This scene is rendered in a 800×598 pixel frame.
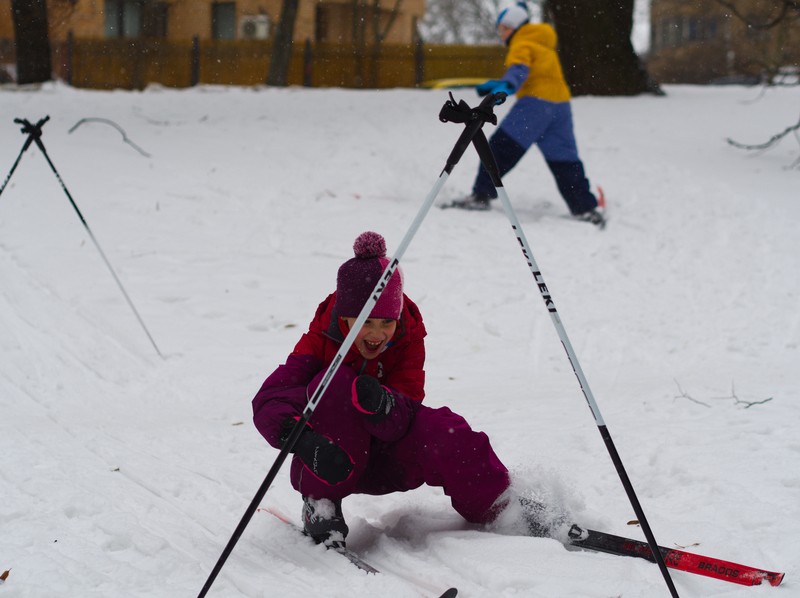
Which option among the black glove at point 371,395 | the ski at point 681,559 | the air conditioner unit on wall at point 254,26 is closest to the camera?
the ski at point 681,559

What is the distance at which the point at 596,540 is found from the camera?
322 centimetres

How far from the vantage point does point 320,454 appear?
3.04 m

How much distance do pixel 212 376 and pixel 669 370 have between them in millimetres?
2788

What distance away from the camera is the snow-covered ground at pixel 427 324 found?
314 cm

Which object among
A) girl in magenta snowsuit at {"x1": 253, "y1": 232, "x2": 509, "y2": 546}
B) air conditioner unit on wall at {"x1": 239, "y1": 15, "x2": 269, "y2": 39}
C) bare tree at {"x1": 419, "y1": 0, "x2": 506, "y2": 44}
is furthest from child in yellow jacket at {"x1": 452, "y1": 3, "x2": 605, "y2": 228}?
bare tree at {"x1": 419, "y1": 0, "x2": 506, "y2": 44}

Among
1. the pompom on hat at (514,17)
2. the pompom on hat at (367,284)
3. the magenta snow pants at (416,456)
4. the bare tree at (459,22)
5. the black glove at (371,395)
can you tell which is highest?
the pompom on hat at (514,17)

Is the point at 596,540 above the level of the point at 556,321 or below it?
below

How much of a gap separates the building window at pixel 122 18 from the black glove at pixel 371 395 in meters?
25.5

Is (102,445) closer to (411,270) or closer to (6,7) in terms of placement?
(411,270)

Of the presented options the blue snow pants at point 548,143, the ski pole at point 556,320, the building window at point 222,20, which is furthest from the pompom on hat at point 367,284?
the building window at point 222,20

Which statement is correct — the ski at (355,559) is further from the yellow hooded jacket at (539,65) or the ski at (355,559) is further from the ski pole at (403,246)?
the yellow hooded jacket at (539,65)

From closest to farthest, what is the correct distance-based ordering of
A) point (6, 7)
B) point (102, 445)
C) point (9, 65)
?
1. point (102, 445)
2. point (6, 7)
3. point (9, 65)

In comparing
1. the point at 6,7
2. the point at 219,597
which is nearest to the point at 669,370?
the point at 219,597

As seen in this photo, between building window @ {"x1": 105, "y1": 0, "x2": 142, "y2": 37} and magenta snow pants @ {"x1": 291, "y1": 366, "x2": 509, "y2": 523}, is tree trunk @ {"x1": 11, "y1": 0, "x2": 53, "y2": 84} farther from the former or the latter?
magenta snow pants @ {"x1": 291, "y1": 366, "x2": 509, "y2": 523}
